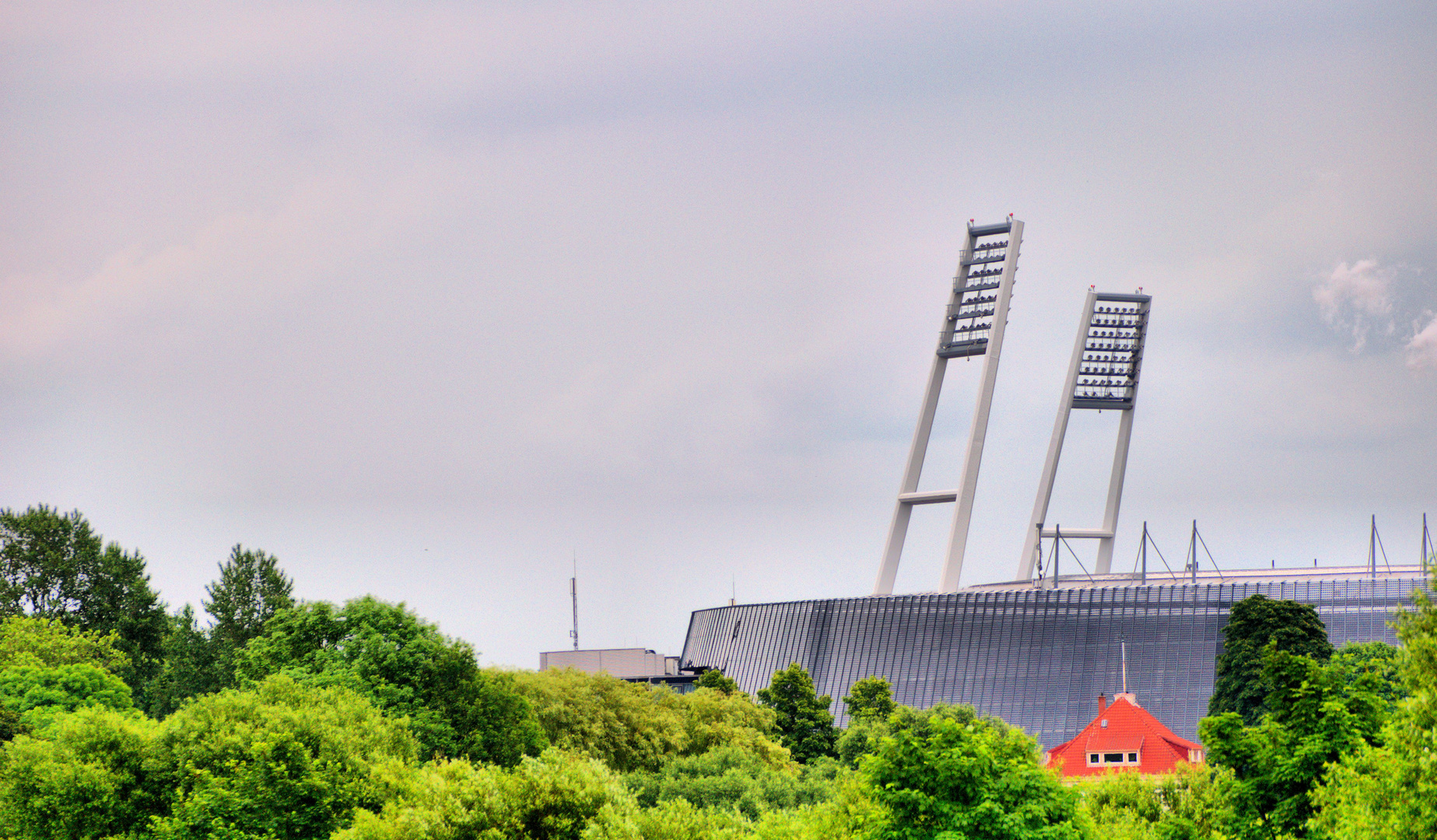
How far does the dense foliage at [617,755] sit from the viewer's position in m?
30.5

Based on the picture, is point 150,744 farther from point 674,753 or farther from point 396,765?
point 674,753

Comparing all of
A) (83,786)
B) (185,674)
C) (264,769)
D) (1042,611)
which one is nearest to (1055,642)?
(1042,611)

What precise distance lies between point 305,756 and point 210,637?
59.5 meters

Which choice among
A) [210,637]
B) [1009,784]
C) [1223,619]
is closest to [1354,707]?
[1009,784]

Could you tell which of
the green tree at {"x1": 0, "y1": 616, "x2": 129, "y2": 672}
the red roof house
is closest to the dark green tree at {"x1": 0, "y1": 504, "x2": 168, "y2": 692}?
the green tree at {"x1": 0, "y1": 616, "x2": 129, "y2": 672}

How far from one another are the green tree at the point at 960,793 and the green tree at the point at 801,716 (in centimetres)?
4959

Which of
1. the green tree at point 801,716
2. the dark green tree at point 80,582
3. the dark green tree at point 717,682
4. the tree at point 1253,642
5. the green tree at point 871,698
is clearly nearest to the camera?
the tree at point 1253,642

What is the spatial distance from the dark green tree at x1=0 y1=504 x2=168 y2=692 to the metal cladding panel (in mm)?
52279

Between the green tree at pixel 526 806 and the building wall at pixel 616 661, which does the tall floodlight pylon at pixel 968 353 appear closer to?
the building wall at pixel 616 661

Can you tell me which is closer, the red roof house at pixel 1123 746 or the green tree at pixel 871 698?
the red roof house at pixel 1123 746

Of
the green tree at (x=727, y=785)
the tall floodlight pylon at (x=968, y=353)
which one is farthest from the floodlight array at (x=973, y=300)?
the green tree at (x=727, y=785)

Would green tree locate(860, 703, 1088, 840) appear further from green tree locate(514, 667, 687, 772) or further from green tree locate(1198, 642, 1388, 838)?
green tree locate(514, 667, 687, 772)

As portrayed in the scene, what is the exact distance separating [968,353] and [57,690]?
219 feet

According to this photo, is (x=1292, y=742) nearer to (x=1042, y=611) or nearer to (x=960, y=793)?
(x=960, y=793)
